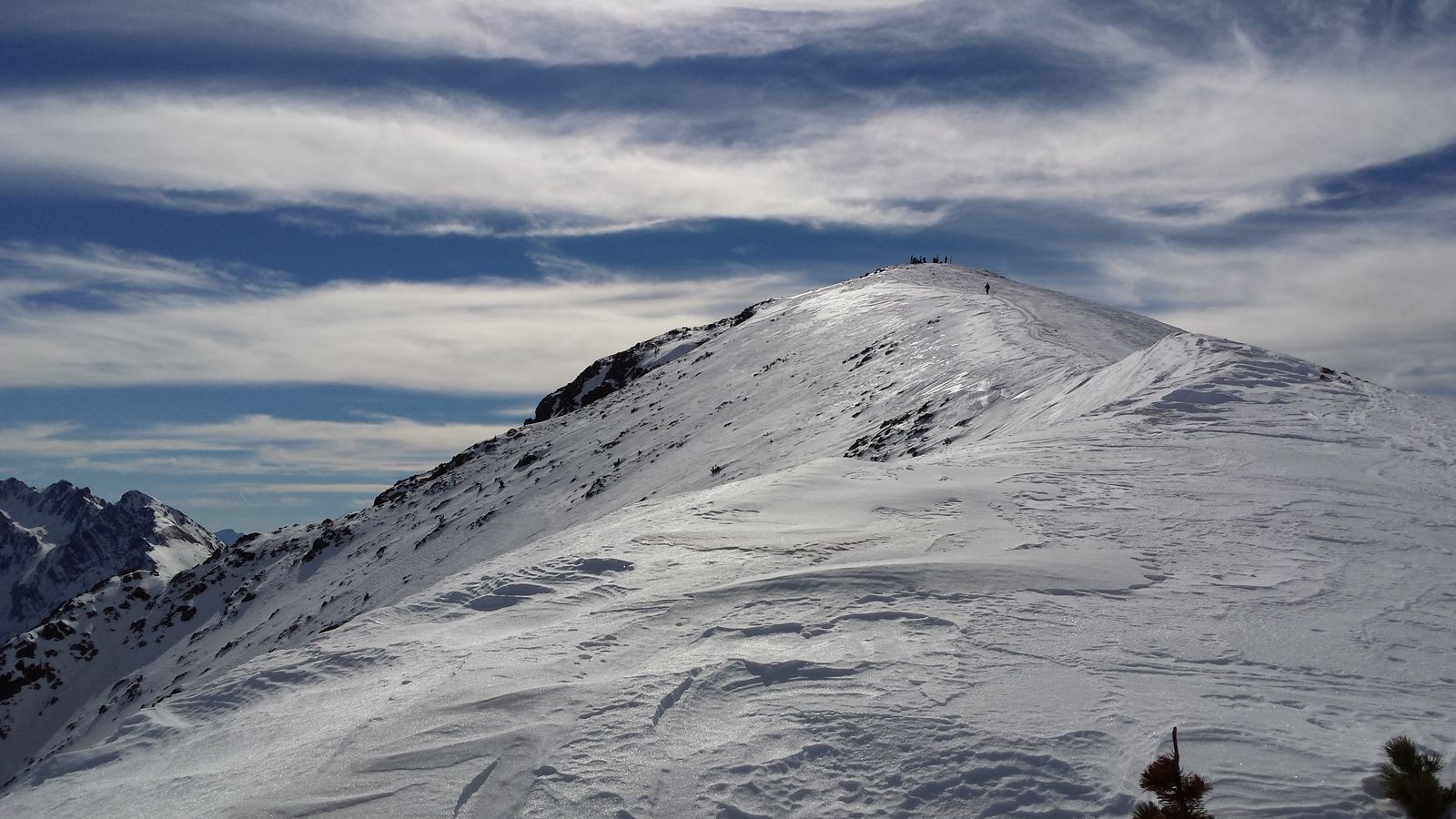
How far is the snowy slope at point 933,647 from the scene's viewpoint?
498cm

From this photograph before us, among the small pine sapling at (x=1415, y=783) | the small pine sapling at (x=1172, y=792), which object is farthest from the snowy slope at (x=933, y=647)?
the small pine sapling at (x=1172, y=792)

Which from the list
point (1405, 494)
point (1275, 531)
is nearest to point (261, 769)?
point (1275, 531)

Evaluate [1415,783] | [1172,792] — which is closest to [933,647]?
[1172,792]

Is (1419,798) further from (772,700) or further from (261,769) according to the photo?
(261,769)

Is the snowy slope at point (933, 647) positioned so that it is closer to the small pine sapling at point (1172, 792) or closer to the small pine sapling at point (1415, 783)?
the small pine sapling at point (1415, 783)

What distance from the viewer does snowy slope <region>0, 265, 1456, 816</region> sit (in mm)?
4980

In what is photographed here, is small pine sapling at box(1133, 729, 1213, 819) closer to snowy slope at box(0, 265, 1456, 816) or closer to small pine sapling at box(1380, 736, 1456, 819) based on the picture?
snowy slope at box(0, 265, 1456, 816)

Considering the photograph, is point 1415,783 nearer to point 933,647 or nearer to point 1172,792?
point 1172,792

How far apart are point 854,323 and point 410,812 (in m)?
38.8

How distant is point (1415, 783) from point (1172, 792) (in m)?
1.12

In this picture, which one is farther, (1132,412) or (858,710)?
(1132,412)

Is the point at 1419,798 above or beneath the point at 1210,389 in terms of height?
beneath

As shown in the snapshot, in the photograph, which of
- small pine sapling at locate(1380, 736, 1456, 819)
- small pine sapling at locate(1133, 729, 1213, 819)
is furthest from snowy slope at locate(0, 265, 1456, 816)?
small pine sapling at locate(1133, 729, 1213, 819)

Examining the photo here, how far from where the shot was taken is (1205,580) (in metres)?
7.50
